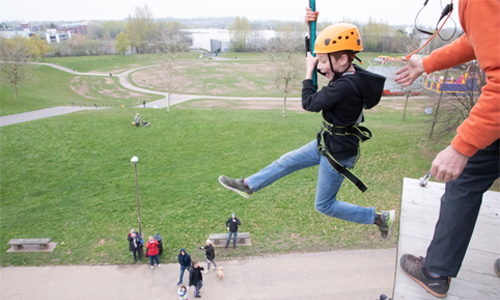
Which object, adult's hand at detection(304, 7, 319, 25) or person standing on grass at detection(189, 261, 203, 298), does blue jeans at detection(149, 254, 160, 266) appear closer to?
person standing on grass at detection(189, 261, 203, 298)

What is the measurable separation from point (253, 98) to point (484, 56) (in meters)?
53.4

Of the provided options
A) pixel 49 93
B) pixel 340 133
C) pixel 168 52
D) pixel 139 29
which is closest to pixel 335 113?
pixel 340 133

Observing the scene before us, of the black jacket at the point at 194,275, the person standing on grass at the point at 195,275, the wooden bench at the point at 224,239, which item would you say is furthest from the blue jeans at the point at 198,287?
the wooden bench at the point at 224,239

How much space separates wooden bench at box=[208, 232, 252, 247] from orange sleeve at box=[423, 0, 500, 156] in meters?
13.0

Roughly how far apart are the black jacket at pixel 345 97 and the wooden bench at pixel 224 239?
11.2 meters

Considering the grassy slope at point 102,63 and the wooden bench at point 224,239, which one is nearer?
the wooden bench at point 224,239

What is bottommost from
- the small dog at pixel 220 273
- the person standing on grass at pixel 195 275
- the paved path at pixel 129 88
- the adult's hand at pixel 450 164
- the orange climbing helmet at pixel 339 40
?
the small dog at pixel 220 273

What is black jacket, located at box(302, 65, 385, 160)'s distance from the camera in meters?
3.84

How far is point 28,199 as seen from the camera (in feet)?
59.4

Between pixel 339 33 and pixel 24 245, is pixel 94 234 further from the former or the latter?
pixel 339 33

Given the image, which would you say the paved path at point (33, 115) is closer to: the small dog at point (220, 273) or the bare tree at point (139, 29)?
the small dog at point (220, 273)

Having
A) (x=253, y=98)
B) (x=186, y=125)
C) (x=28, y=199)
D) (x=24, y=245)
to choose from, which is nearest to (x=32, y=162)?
(x=28, y=199)

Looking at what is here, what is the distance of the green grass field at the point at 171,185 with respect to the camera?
587 inches

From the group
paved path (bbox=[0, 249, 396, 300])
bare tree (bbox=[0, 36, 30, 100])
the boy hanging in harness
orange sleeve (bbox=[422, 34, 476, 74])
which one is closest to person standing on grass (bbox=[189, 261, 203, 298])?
paved path (bbox=[0, 249, 396, 300])
